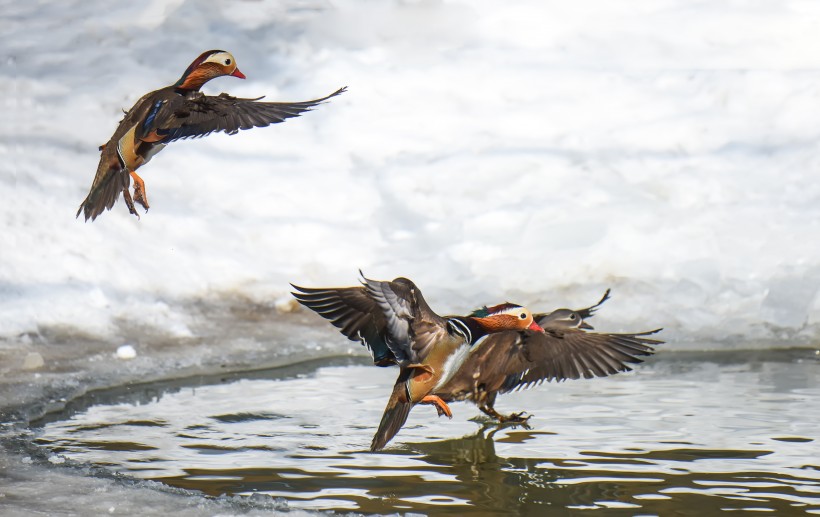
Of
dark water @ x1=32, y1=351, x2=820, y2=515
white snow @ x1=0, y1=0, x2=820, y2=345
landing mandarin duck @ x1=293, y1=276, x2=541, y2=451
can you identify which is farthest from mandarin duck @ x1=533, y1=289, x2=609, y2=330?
white snow @ x1=0, y1=0, x2=820, y2=345

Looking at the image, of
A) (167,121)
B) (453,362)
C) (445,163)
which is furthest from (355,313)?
(445,163)

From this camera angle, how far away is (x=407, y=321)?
186 inches

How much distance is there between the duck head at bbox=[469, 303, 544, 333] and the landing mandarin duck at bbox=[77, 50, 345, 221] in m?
1.23

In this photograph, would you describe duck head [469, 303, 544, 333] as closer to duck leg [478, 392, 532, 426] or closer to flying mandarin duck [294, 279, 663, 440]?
flying mandarin duck [294, 279, 663, 440]

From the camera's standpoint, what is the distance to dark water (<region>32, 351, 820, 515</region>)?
4.52m

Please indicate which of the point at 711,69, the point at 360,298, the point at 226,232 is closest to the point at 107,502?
the point at 360,298

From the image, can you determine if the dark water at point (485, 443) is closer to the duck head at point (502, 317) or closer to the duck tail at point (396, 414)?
the duck tail at point (396, 414)

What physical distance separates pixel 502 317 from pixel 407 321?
Answer: 2.63 feet

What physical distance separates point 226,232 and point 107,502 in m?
4.98

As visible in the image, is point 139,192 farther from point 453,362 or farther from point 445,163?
point 445,163

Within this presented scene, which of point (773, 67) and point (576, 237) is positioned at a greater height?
point (773, 67)

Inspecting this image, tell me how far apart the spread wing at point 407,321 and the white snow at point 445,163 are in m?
3.12

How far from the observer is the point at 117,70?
10617mm

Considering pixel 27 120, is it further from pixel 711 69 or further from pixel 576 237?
pixel 711 69
